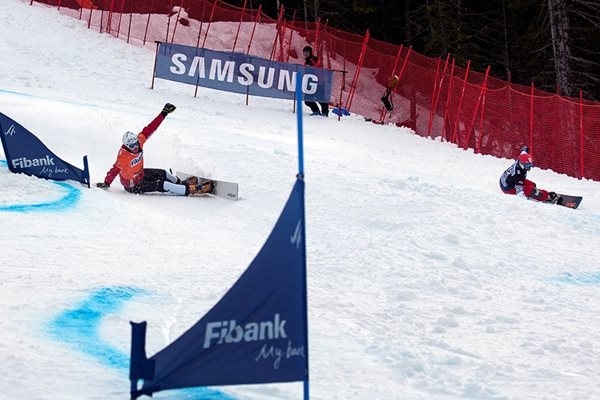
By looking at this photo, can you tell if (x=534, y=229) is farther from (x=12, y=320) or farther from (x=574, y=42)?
(x=574, y=42)

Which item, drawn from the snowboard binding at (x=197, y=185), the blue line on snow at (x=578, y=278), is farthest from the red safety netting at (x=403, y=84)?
the snowboard binding at (x=197, y=185)

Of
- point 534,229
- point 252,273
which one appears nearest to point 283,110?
point 534,229

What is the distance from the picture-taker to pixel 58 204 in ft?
35.8

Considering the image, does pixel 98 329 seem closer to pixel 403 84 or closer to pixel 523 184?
pixel 523 184

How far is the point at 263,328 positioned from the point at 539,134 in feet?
51.9

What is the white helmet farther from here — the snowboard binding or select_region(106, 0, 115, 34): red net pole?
select_region(106, 0, 115, 34): red net pole

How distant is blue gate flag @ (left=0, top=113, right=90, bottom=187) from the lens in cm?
1159

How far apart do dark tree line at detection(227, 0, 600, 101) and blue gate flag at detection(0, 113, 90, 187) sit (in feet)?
49.3

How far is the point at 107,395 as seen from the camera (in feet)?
18.4

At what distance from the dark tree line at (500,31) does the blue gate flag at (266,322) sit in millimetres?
19560

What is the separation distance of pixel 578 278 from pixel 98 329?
19.2 ft

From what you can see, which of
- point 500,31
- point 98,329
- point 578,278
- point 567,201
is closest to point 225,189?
point 578,278

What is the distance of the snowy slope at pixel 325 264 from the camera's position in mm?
6617

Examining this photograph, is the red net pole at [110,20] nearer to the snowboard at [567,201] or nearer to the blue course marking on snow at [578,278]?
the snowboard at [567,201]
